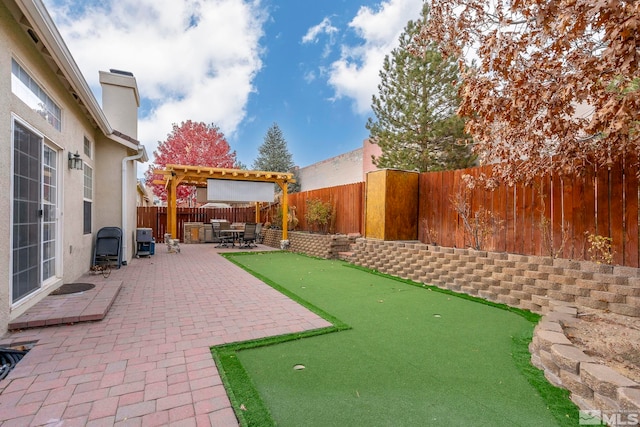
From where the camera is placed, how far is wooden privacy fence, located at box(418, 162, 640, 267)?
4141 millimetres

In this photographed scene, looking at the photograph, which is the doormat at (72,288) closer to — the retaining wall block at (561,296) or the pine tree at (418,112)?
the retaining wall block at (561,296)

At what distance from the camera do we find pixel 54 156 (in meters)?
4.73

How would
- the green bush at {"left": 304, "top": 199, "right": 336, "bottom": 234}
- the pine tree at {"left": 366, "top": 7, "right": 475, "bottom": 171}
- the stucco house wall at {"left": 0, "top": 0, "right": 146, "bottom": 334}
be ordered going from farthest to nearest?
1. the pine tree at {"left": 366, "top": 7, "right": 475, "bottom": 171}
2. the green bush at {"left": 304, "top": 199, "right": 336, "bottom": 234}
3. the stucco house wall at {"left": 0, "top": 0, "right": 146, "bottom": 334}

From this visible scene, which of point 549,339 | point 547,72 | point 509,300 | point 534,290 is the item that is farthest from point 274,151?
point 549,339

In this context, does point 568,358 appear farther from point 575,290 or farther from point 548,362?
point 575,290

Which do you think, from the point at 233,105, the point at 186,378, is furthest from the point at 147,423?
the point at 233,105

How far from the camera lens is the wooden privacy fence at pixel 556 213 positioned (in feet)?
13.6

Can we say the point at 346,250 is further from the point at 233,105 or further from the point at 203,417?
the point at 233,105

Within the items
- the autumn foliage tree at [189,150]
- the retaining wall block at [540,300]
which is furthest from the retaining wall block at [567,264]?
the autumn foliage tree at [189,150]

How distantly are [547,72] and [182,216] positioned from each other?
16.5 meters

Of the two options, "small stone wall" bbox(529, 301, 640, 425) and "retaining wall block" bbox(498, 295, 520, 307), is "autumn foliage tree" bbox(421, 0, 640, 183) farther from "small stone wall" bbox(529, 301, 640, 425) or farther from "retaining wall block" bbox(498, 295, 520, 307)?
"retaining wall block" bbox(498, 295, 520, 307)

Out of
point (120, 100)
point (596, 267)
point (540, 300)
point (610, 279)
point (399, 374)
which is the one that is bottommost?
point (399, 374)

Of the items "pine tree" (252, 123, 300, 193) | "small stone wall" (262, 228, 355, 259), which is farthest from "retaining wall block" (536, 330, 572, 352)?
"pine tree" (252, 123, 300, 193)

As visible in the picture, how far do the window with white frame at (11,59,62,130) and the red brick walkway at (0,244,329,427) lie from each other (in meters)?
2.68
